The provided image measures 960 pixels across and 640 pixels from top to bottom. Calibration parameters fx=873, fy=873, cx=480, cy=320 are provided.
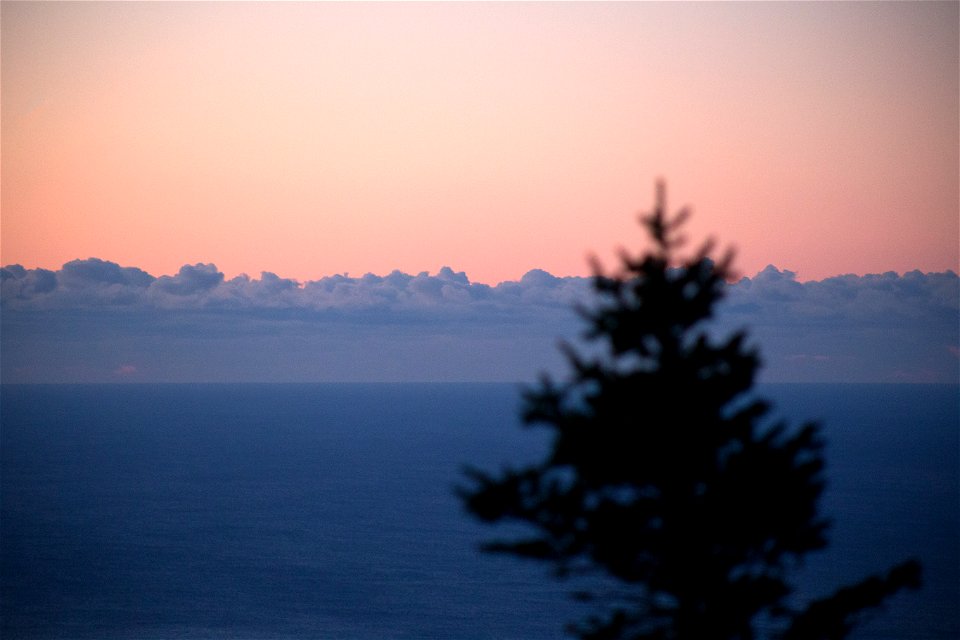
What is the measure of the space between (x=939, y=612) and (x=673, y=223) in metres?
68.6

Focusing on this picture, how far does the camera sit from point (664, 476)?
11.4 meters

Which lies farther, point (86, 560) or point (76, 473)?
point (76, 473)

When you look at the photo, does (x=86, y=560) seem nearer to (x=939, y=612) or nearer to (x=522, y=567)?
(x=522, y=567)

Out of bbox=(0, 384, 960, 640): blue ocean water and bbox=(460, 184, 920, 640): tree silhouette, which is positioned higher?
bbox=(460, 184, 920, 640): tree silhouette

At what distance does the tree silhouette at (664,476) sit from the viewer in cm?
1133

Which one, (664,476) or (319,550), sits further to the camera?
(319,550)

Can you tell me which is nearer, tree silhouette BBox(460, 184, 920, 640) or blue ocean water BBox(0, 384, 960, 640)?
tree silhouette BBox(460, 184, 920, 640)

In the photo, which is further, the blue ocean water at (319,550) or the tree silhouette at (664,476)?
the blue ocean water at (319,550)

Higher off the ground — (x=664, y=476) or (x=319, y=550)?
(x=664, y=476)

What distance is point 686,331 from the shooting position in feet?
38.4

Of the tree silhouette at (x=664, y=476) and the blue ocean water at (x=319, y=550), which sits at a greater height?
the tree silhouette at (x=664, y=476)

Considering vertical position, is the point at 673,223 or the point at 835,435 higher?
the point at 673,223

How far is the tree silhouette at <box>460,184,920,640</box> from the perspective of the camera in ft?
37.2

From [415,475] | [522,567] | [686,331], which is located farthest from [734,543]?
[415,475]
